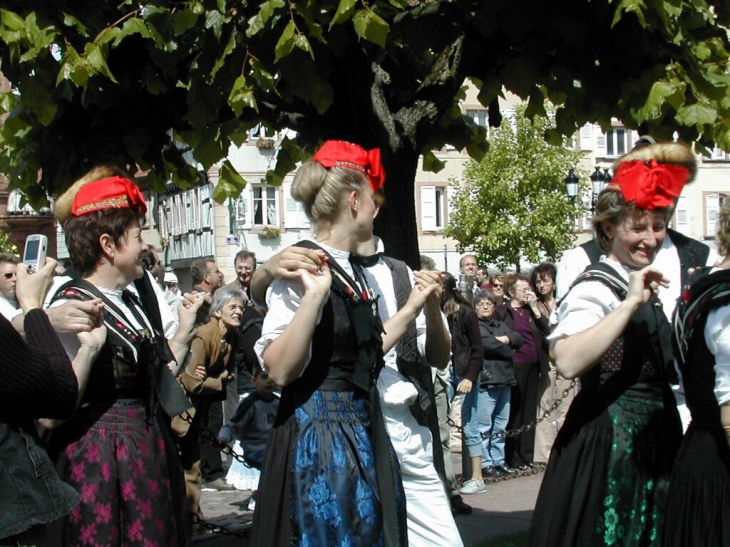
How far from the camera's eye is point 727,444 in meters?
3.92

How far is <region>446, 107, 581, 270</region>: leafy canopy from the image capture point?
37.5 metres

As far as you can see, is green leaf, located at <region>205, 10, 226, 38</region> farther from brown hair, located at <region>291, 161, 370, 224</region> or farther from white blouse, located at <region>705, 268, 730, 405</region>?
white blouse, located at <region>705, 268, 730, 405</region>

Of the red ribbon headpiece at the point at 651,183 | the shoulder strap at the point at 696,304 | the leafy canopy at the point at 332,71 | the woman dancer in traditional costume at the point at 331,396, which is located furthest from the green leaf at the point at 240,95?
the shoulder strap at the point at 696,304

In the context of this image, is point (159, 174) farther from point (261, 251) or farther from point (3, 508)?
point (261, 251)

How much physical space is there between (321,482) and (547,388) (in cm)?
775

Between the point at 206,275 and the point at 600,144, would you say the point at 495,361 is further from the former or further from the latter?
the point at 600,144

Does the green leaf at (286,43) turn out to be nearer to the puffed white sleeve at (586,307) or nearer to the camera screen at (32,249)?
the camera screen at (32,249)

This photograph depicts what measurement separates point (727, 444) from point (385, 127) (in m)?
2.61

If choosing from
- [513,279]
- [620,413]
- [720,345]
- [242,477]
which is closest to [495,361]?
[513,279]

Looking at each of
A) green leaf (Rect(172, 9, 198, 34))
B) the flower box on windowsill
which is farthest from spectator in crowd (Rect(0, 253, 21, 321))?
the flower box on windowsill

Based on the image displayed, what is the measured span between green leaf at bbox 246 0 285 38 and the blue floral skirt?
1.80 metres

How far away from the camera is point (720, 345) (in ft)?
12.6

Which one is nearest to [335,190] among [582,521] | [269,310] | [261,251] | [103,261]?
[269,310]

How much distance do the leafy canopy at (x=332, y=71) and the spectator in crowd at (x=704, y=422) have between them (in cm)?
139
